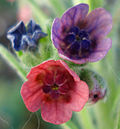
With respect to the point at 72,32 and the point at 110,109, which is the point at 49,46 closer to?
the point at 72,32

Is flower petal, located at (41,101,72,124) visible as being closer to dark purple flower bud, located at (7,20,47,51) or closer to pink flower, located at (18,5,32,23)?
dark purple flower bud, located at (7,20,47,51)

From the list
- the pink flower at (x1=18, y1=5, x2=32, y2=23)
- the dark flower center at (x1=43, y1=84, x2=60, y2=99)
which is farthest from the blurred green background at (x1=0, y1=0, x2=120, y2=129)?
the dark flower center at (x1=43, y1=84, x2=60, y2=99)

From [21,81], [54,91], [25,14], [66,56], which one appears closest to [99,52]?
[66,56]

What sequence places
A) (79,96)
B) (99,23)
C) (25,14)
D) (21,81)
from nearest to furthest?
(79,96) < (99,23) < (21,81) < (25,14)

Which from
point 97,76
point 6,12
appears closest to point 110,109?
point 97,76

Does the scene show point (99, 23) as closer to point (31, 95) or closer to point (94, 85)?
point (94, 85)

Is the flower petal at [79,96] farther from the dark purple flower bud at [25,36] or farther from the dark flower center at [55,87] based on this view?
the dark purple flower bud at [25,36]
